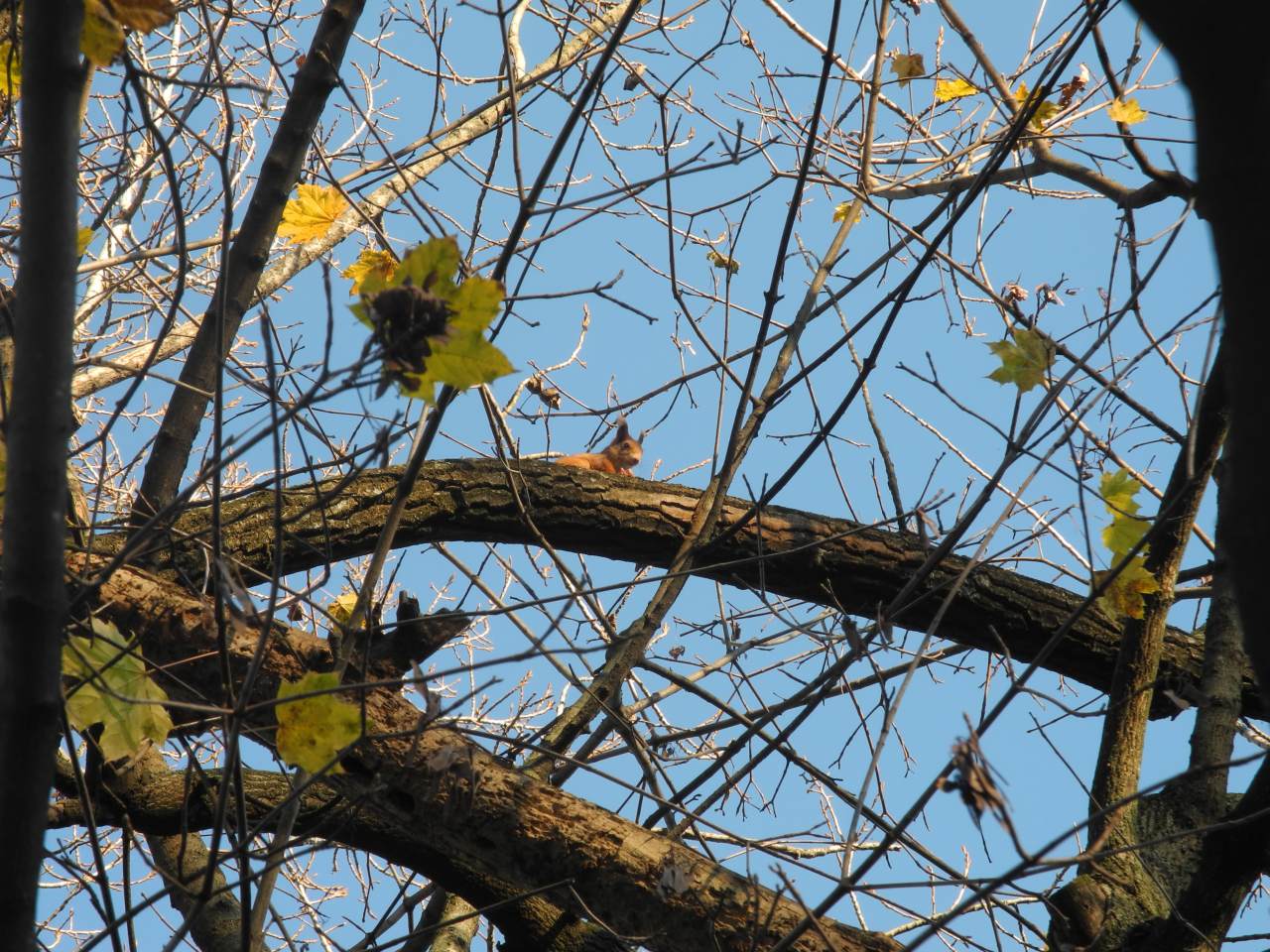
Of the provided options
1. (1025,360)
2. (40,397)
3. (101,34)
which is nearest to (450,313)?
(40,397)

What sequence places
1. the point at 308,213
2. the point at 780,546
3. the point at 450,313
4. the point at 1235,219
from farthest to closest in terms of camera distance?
the point at 780,546, the point at 308,213, the point at 450,313, the point at 1235,219

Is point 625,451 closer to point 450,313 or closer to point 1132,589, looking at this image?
point 1132,589

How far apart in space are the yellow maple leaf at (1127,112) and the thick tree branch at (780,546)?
47.9 inches

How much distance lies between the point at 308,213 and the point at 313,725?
115 cm

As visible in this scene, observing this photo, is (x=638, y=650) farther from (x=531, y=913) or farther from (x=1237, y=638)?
(x=1237, y=638)

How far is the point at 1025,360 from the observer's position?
2113 millimetres

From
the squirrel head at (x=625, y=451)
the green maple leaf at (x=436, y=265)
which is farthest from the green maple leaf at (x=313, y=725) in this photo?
the squirrel head at (x=625, y=451)

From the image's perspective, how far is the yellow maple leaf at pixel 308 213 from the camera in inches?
86.2

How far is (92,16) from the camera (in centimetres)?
131

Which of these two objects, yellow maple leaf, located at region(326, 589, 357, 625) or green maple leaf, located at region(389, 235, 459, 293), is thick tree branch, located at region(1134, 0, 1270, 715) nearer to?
green maple leaf, located at region(389, 235, 459, 293)

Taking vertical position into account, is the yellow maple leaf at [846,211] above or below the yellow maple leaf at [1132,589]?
above

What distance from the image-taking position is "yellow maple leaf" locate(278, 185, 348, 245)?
2189 millimetres

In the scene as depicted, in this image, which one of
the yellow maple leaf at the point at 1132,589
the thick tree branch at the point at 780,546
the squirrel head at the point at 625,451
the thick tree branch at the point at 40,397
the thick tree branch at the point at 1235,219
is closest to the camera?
the thick tree branch at the point at 1235,219

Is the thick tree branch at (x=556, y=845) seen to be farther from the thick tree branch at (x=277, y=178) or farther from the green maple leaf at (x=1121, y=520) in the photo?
the green maple leaf at (x=1121, y=520)
